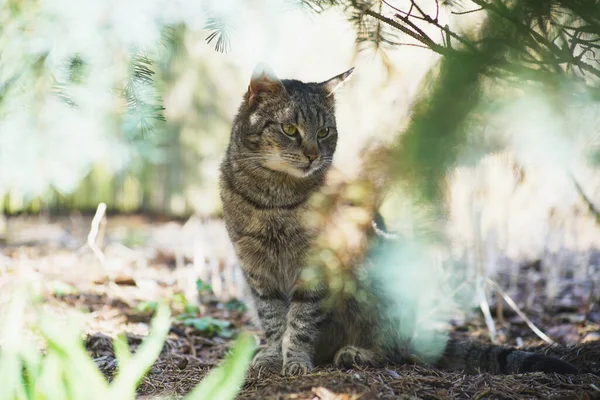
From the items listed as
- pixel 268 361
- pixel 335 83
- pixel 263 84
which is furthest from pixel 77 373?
pixel 335 83

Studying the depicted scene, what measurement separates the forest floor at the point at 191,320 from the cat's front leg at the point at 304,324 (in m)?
0.22

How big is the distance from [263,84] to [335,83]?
1.21ft

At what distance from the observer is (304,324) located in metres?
2.45

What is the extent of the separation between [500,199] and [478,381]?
2.48m

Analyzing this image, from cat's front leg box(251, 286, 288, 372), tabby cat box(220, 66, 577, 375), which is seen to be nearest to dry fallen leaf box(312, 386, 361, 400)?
tabby cat box(220, 66, 577, 375)

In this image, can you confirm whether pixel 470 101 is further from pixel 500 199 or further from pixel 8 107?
pixel 500 199

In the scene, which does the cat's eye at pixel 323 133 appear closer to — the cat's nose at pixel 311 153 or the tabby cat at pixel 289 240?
the tabby cat at pixel 289 240

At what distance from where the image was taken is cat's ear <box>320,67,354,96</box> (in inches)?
106

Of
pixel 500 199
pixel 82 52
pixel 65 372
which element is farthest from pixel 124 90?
pixel 500 199

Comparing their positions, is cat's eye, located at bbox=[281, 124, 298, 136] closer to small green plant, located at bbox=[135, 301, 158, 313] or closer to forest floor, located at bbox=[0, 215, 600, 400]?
forest floor, located at bbox=[0, 215, 600, 400]

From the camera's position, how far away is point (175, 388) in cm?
197

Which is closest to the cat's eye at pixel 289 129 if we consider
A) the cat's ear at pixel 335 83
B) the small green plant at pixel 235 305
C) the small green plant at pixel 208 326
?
the cat's ear at pixel 335 83

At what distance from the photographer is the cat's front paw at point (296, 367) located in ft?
7.40

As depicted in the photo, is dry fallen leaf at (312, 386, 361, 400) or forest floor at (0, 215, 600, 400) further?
forest floor at (0, 215, 600, 400)
